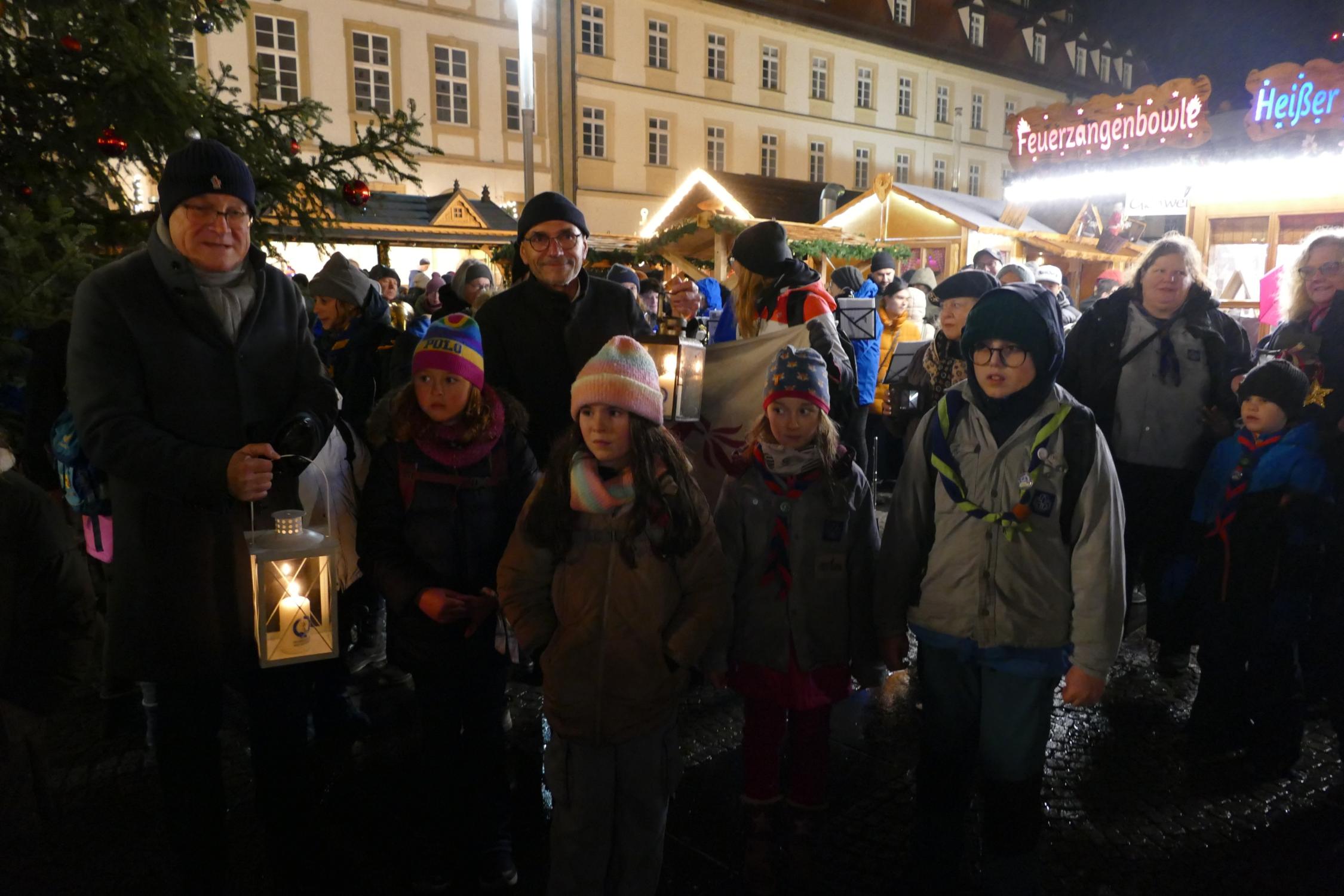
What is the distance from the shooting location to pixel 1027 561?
2584 mm

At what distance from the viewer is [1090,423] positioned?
2.60 metres

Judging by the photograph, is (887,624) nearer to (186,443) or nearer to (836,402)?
(836,402)

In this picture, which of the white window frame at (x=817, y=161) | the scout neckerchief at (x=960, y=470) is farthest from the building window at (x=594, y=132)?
the scout neckerchief at (x=960, y=470)

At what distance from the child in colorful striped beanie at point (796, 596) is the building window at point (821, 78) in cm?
3639

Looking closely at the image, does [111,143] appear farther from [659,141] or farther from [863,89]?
[863,89]

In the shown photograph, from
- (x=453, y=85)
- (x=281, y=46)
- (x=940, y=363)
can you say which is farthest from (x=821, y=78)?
(x=940, y=363)

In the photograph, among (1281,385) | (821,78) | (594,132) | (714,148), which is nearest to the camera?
(1281,385)

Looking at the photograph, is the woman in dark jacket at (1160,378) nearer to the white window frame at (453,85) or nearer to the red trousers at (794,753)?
the red trousers at (794,753)

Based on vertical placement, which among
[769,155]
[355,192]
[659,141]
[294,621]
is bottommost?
[294,621]

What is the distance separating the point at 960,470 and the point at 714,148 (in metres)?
32.7

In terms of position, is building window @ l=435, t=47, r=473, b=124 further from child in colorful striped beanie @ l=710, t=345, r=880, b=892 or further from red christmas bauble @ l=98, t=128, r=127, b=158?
child in colorful striped beanie @ l=710, t=345, r=880, b=892

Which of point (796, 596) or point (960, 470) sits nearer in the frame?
point (960, 470)

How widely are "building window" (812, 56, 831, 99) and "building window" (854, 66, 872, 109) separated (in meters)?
1.63

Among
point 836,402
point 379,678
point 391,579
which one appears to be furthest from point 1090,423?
point 379,678
